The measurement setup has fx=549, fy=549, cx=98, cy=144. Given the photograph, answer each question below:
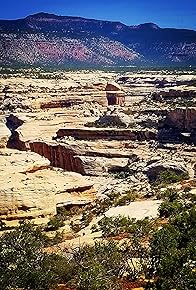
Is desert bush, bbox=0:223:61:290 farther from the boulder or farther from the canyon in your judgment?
the boulder

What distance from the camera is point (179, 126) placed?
5641 centimetres

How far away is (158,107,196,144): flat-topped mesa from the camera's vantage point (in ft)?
178

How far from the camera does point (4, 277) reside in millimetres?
16438

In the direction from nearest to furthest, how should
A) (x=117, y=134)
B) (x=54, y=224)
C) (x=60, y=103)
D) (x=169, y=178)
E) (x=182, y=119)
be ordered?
(x=54, y=224)
(x=169, y=178)
(x=117, y=134)
(x=182, y=119)
(x=60, y=103)

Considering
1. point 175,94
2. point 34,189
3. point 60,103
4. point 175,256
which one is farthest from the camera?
point 60,103

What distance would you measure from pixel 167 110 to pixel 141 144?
31.5ft

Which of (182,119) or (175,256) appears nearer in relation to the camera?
(175,256)

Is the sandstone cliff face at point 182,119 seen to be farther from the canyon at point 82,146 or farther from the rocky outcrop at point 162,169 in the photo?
the rocky outcrop at point 162,169

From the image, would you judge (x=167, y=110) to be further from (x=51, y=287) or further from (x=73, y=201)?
(x=51, y=287)

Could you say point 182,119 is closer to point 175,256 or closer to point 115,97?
point 115,97

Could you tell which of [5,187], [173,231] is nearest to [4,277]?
[173,231]

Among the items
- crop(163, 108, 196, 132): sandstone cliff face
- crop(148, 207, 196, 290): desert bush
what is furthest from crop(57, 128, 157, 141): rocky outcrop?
crop(148, 207, 196, 290): desert bush

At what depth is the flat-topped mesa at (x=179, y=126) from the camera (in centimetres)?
5418

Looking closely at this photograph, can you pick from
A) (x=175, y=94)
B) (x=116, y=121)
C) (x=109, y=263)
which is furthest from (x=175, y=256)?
(x=175, y=94)
